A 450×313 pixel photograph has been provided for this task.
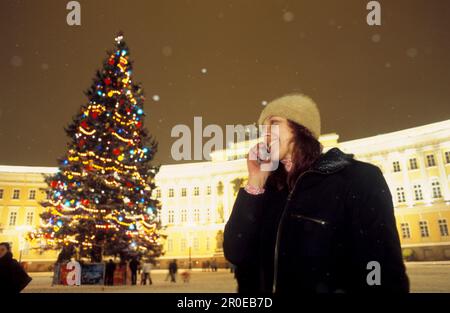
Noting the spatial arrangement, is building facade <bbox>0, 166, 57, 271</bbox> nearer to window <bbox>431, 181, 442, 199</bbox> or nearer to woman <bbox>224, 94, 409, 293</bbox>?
window <bbox>431, 181, 442, 199</bbox>

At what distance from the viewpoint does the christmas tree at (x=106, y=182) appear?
16.9 m

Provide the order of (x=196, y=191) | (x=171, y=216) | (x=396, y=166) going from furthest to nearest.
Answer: (x=196, y=191)
(x=171, y=216)
(x=396, y=166)

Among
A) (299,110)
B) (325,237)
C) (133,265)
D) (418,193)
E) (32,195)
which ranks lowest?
(133,265)

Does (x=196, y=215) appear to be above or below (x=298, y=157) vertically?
above

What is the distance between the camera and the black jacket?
60.9 inches

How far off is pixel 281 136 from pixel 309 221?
1.79ft

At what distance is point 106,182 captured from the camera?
17125mm

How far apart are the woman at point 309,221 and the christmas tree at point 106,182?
16.0 metres

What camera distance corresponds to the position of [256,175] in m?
1.95

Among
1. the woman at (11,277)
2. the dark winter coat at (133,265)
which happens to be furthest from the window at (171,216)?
the woman at (11,277)

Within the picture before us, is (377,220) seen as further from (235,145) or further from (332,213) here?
(235,145)

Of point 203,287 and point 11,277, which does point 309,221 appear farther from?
point 203,287

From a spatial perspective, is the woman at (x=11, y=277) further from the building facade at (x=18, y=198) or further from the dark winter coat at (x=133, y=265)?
the building facade at (x=18, y=198)

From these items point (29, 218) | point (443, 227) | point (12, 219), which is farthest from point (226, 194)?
point (12, 219)
